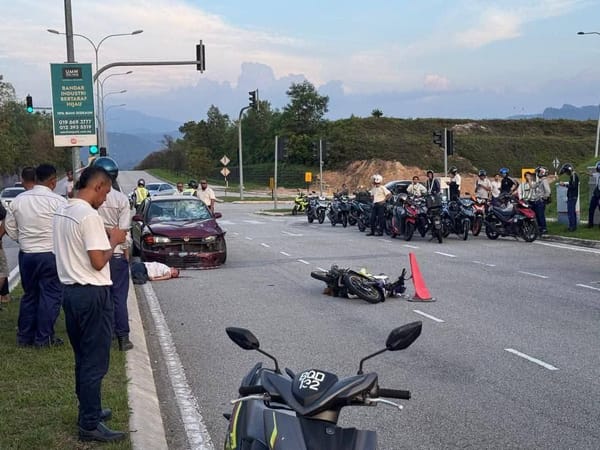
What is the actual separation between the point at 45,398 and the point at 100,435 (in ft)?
3.63

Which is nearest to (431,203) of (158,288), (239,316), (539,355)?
(158,288)

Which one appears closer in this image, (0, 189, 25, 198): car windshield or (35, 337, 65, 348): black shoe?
(35, 337, 65, 348): black shoe

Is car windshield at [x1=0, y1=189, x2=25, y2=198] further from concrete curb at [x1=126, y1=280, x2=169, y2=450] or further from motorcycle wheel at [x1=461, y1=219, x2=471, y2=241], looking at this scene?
concrete curb at [x1=126, y1=280, x2=169, y2=450]

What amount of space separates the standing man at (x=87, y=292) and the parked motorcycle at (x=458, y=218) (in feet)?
56.9

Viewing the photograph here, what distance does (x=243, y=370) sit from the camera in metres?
7.55

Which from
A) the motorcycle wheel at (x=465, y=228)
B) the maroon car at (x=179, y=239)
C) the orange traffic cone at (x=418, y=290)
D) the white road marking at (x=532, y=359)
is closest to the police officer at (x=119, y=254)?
the white road marking at (x=532, y=359)

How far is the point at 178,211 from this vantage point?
1709 centimetres

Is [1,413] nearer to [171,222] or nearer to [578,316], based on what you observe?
[578,316]

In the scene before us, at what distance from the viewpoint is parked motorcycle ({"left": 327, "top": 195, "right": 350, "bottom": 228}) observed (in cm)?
2917

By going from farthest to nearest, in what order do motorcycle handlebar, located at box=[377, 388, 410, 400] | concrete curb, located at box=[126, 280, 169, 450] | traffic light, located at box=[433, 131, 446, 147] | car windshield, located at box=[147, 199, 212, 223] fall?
traffic light, located at box=[433, 131, 446, 147] < car windshield, located at box=[147, 199, 212, 223] < concrete curb, located at box=[126, 280, 169, 450] < motorcycle handlebar, located at box=[377, 388, 410, 400]

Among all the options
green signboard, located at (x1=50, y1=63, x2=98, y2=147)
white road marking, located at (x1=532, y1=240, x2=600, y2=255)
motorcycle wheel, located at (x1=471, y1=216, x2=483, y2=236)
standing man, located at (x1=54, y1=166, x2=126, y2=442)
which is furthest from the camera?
motorcycle wheel, located at (x1=471, y1=216, x2=483, y2=236)

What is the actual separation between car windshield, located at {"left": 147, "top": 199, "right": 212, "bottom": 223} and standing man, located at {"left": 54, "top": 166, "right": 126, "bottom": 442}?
Result: 37.4ft

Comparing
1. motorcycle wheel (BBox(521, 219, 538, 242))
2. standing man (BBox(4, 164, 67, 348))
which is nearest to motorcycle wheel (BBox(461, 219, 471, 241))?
motorcycle wheel (BBox(521, 219, 538, 242))

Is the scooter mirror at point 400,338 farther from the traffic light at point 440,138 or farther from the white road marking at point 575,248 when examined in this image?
the traffic light at point 440,138
